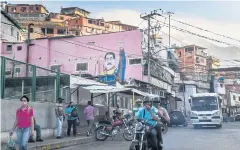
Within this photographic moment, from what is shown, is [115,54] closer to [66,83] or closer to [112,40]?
[112,40]

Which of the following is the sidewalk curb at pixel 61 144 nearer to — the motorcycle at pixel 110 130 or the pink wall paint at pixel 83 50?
the motorcycle at pixel 110 130

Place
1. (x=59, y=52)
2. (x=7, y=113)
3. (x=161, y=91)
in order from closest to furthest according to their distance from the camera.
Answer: (x=7, y=113) → (x=59, y=52) → (x=161, y=91)

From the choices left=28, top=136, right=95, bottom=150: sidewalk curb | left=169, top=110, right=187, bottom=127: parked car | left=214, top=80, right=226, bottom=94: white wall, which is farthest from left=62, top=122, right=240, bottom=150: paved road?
left=214, top=80, right=226, bottom=94: white wall

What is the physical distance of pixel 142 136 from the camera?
8.96m

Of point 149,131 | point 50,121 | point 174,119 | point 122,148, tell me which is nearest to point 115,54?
point 174,119

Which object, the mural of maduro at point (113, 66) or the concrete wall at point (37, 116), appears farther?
the mural of maduro at point (113, 66)

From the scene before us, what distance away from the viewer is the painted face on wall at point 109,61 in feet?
133

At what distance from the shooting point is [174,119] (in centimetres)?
3631

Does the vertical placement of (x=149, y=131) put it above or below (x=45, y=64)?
below

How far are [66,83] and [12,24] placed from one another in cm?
3695

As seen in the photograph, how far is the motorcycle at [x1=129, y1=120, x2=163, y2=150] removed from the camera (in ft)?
29.1

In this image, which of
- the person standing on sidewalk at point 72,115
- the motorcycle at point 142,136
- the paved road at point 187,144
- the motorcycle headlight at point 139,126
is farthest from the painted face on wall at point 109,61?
the motorcycle headlight at point 139,126

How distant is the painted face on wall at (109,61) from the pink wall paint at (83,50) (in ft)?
1.67

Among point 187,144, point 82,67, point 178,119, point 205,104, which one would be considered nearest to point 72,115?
point 187,144
